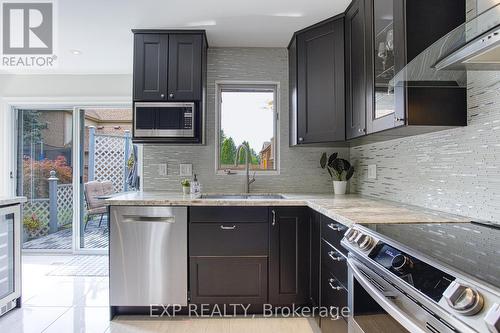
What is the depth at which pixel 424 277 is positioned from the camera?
2.70 ft

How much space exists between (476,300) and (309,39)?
2.38m

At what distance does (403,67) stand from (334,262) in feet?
3.54

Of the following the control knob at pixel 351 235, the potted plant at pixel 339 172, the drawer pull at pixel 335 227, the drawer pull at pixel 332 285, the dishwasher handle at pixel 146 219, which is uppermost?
the potted plant at pixel 339 172

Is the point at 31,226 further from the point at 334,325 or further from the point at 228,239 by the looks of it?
the point at 334,325

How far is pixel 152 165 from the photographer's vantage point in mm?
2986

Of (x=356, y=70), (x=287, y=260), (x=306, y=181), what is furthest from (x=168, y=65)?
(x=287, y=260)

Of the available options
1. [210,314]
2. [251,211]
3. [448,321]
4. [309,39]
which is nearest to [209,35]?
[309,39]

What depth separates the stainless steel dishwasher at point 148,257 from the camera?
2.28 metres

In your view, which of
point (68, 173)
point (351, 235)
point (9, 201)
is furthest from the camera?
point (68, 173)

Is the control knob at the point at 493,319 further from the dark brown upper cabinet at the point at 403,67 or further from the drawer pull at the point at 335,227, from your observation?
the dark brown upper cabinet at the point at 403,67

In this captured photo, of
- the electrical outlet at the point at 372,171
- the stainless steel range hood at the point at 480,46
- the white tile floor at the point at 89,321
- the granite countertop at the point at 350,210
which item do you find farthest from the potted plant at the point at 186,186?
the stainless steel range hood at the point at 480,46

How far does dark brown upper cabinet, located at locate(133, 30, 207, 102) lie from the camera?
2.62 meters

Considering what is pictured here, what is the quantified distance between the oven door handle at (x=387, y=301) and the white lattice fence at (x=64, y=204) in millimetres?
3766

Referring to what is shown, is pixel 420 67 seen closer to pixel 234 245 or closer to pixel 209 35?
pixel 234 245
